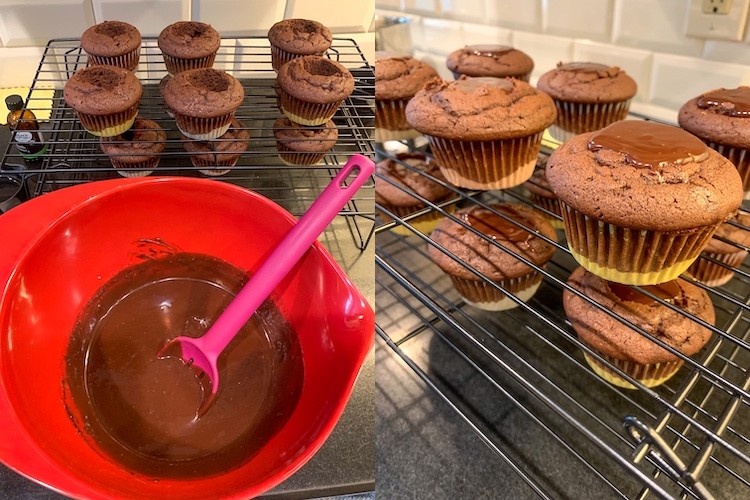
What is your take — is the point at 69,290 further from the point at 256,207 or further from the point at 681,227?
the point at 681,227

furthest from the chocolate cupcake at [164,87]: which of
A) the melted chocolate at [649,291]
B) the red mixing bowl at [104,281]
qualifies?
the melted chocolate at [649,291]

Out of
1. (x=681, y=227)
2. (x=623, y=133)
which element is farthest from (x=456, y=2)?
(x=681, y=227)

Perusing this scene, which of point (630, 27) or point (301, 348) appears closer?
point (301, 348)

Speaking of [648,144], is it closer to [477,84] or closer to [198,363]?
[477,84]

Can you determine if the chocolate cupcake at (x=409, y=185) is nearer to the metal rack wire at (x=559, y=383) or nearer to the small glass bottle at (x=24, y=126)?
the metal rack wire at (x=559, y=383)

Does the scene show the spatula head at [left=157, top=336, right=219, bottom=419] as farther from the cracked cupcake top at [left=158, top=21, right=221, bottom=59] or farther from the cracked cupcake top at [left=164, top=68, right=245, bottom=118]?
the cracked cupcake top at [left=158, top=21, right=221, bottom=59]

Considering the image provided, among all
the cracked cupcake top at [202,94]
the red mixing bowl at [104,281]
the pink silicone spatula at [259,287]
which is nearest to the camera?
the red mixing bowl at [104,281]
